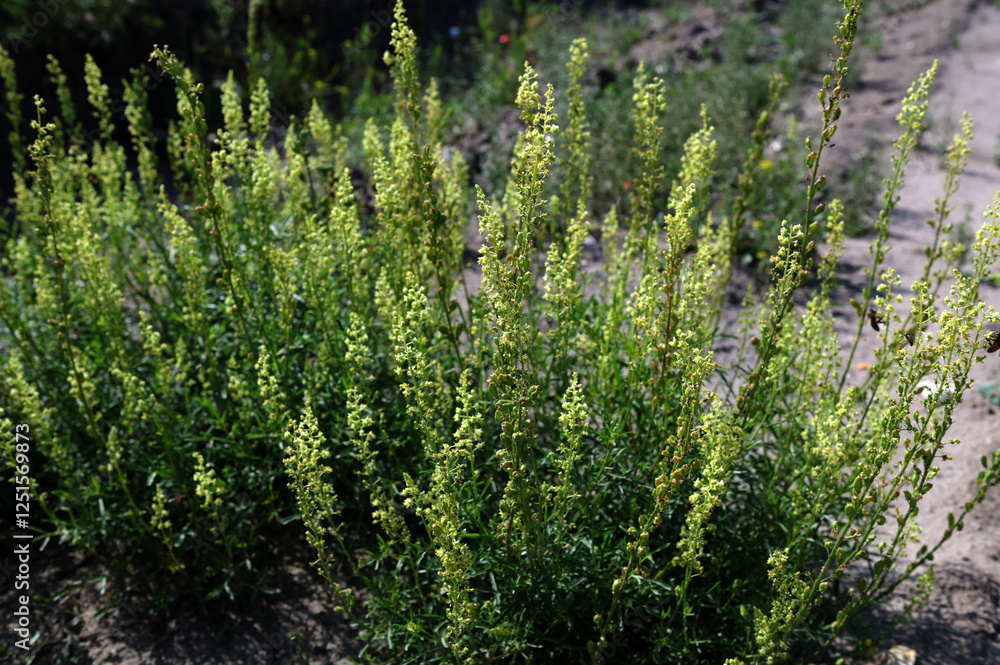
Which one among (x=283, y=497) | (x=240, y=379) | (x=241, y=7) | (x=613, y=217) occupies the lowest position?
(x=283, y=497)

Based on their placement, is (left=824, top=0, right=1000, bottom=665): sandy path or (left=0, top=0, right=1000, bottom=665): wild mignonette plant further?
(left=824, top=0, right=1000, bottom=665): sandy path

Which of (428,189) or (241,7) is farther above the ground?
(241,7)

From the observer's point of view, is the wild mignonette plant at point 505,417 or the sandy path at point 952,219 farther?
the sandy path at point 952,219

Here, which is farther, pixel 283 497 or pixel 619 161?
pixel 619 161

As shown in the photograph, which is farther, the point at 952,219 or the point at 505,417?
the point at 952,219

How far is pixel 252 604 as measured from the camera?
3318mm

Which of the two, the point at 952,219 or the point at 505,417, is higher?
the point at 952,219

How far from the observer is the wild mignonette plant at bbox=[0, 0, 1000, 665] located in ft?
7.39

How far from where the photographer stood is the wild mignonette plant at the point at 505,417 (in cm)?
Answer: 225

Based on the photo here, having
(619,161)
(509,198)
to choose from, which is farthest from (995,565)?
(619,161)

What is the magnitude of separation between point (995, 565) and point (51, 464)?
4.50m

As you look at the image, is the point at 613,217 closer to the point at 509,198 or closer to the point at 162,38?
the point at 509,198

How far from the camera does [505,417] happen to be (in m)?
2.13

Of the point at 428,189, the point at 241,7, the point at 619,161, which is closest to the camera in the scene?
the point at 428,189
